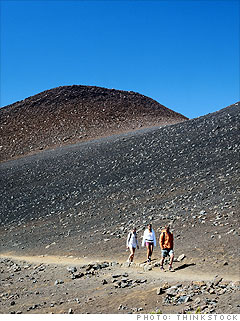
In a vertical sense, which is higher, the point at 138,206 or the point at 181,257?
the point at 138,206

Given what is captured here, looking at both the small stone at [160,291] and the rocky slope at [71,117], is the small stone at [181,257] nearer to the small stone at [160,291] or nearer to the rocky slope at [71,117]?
the small stone at [160,291]

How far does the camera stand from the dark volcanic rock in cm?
Answer: 2202

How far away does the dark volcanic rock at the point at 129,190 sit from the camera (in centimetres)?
2202

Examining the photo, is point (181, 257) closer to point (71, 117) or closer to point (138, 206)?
point (138, 206)

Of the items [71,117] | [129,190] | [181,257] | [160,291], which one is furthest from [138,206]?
[71,117]

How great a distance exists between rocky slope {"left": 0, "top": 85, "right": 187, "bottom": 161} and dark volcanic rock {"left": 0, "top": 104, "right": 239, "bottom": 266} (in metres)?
19.5

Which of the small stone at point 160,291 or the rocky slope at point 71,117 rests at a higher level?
the rocky slope at point 71,117

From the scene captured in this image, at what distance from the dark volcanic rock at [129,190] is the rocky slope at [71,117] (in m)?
19.5

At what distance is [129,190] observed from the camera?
Result: 29.7 m

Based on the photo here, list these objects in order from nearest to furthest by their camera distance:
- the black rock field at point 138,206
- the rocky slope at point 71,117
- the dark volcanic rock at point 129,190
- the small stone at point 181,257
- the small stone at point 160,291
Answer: the small stone at point 160,291
the black rock field at point 138,206
the small stone at point 181,257
the dark volcanic rock at point 129,190
the rocky slope at point 71,117

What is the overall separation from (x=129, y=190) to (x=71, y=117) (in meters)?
45.8

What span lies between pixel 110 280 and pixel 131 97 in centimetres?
7240

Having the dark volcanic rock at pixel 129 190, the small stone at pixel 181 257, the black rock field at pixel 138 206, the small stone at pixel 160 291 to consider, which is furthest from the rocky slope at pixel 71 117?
the small stone at pixel 160 291

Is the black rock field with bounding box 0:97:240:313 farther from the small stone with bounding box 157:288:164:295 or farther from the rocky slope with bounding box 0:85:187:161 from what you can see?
the rocky slope with bounding box 0:85:187:161
